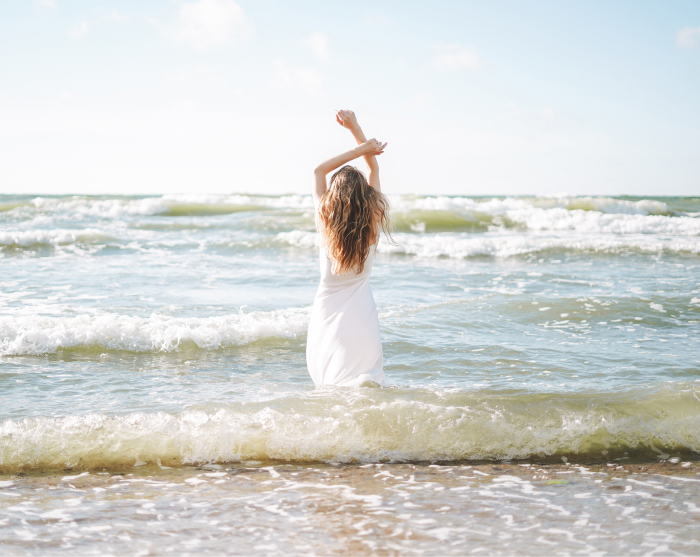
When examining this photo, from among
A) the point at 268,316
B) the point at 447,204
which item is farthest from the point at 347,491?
the point at 447,204

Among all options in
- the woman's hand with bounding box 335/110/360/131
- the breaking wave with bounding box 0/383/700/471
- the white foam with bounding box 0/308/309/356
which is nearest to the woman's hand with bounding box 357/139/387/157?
the woman's hand with bounding box 335/110/360/131

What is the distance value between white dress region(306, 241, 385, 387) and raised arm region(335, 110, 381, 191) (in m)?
0.44

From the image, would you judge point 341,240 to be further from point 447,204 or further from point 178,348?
point 447,204

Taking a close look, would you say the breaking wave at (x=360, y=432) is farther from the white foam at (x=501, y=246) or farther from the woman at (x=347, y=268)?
the white foam at (x=501, y=246)

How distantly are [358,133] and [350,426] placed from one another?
1.85 meters

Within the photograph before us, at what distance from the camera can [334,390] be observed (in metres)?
4.15

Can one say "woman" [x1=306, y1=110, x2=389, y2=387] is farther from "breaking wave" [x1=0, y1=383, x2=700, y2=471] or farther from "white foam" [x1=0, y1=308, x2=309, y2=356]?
"white foam" [x1=0, y1=308, x2=309, y2=356]

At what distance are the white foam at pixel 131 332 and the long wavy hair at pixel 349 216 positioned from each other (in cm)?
276

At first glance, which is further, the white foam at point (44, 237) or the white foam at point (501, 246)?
the white foam at point (501, 246)

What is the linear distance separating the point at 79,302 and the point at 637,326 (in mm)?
6773

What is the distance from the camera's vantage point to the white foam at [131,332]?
5727 mm

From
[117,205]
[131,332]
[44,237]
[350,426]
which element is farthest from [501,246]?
[117,205]

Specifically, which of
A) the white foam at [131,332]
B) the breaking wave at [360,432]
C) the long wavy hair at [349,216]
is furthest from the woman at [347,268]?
the white foam at [131,332]

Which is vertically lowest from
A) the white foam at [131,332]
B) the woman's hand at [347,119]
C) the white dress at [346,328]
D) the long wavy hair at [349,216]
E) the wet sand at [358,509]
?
the wet sand at [358,509]
